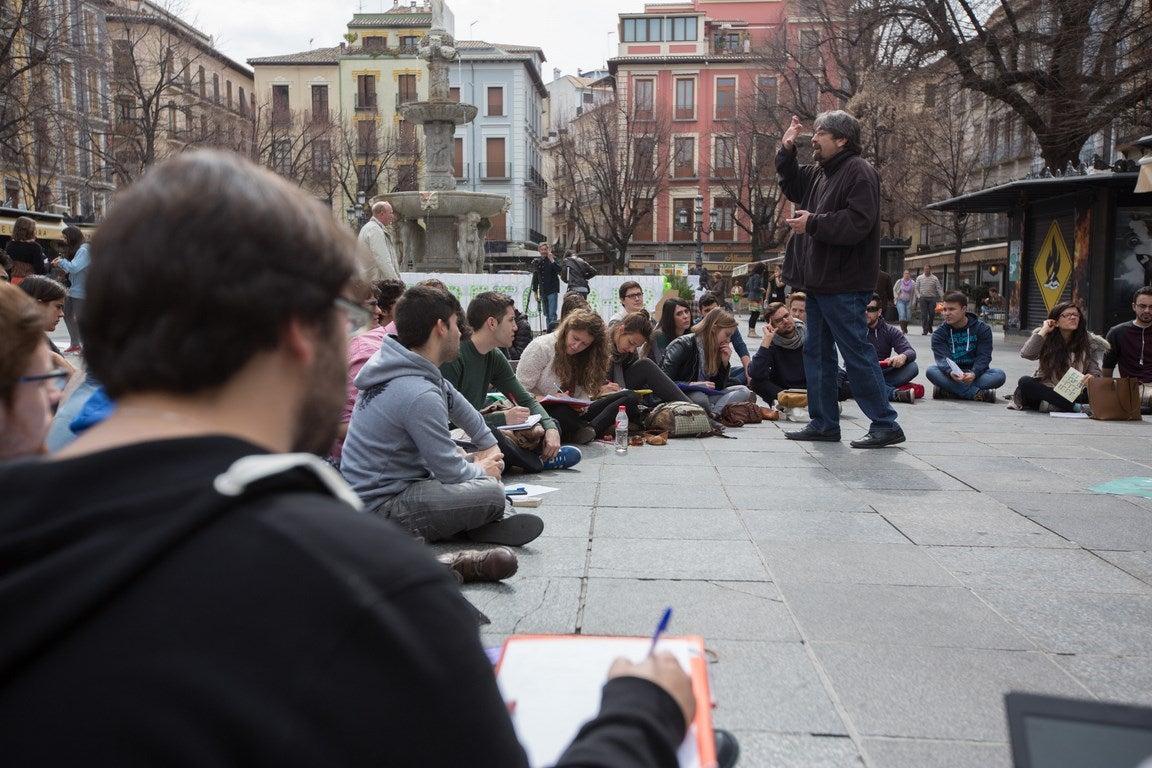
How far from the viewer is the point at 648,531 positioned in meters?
4.92

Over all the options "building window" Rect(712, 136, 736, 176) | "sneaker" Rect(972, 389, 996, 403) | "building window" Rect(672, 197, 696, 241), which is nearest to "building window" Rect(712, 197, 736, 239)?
"building window" Rect(672, 197, 696, 241)

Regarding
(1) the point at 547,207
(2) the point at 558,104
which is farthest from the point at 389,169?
(2) the point at 558,104

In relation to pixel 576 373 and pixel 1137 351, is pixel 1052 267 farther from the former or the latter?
pixel 576 373

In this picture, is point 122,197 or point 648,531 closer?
point 122,197

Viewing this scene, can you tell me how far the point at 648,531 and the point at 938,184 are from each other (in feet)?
130

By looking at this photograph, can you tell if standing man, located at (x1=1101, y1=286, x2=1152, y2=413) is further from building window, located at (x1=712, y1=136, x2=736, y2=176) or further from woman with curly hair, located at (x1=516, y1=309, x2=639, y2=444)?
building window, located at (x1=712, y1=136, x2=736, y2=176)

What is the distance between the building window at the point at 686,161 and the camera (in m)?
64.2

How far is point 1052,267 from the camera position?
66.1 feet

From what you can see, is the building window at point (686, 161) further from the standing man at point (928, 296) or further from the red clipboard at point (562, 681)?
the red clipboard at point (562, 681)

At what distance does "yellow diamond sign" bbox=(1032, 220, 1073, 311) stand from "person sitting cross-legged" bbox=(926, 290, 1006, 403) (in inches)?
370

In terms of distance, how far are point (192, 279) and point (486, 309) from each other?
213 inches

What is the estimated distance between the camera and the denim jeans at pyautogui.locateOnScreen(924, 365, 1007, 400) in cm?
1124

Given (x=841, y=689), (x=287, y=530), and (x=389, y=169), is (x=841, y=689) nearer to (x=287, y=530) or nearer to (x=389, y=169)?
(x=287, y=530)

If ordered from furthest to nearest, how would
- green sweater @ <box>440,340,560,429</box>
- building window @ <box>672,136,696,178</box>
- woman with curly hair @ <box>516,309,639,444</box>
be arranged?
building window @ <box>672,136,696,178</box>, woman with curly hair @ <box>516,309,639,444</box>, green sweater @ <box>440,340,560,429</box>
